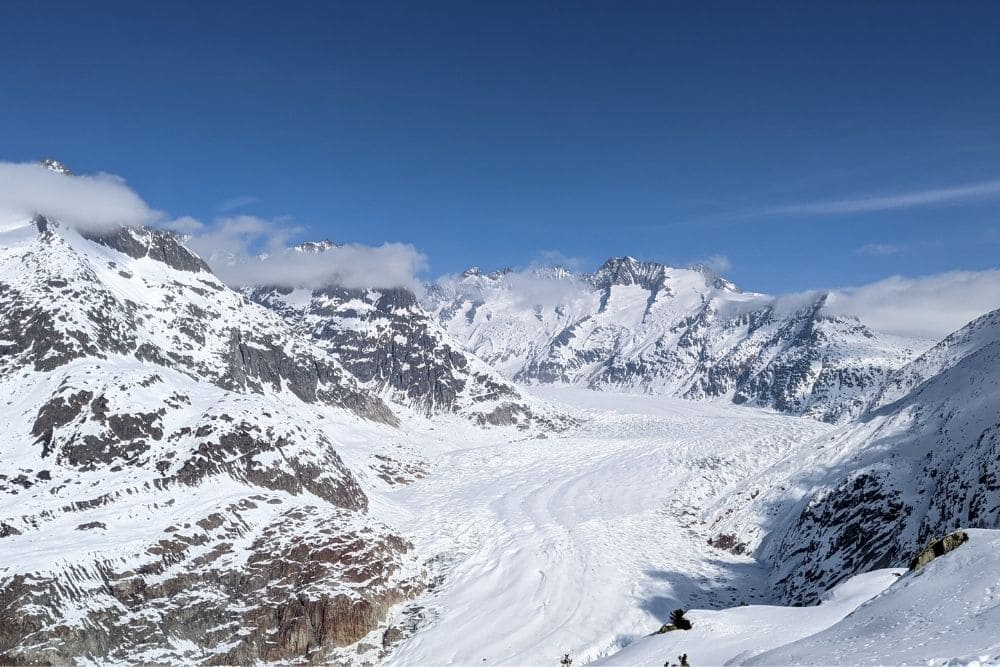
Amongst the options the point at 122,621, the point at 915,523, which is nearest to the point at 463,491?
the point at 122,621

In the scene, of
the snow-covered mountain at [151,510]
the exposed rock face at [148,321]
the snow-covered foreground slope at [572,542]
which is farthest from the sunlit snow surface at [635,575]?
the exposed rock face at [148,321]

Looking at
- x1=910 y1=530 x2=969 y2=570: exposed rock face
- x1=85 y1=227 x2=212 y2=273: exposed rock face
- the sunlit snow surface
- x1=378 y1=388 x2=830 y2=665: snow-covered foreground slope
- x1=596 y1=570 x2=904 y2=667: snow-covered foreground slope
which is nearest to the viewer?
the sunlit snow surface

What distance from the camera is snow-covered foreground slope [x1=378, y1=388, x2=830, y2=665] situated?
54400mm

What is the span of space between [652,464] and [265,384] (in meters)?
99.4

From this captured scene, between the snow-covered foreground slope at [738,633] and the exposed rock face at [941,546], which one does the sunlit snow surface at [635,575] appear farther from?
the exposed rock face at [941,546]

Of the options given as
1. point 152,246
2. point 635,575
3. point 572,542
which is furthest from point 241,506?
point 152,246

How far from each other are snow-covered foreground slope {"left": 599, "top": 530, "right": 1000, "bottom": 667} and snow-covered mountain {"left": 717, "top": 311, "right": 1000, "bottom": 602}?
25933 mm

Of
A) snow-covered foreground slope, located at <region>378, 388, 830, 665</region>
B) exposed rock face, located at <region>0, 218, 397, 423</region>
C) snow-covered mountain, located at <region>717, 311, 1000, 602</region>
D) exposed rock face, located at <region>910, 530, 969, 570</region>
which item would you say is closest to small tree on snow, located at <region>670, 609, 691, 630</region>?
exposed rock face, located at <region>910, 530, 969, 570</region>

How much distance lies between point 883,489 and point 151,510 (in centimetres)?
7279

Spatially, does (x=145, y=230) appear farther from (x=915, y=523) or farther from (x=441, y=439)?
(x=915, y=523)

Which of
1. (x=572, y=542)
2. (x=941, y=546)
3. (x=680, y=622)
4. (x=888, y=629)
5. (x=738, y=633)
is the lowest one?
(x=572, y=542)

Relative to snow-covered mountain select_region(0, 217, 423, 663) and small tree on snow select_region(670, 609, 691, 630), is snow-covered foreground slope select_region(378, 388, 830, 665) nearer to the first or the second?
snow-covered mountain select_region(0, 217, 423, 663)

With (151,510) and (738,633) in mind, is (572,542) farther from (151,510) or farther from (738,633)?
(738,633)

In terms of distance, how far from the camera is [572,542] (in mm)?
76250
